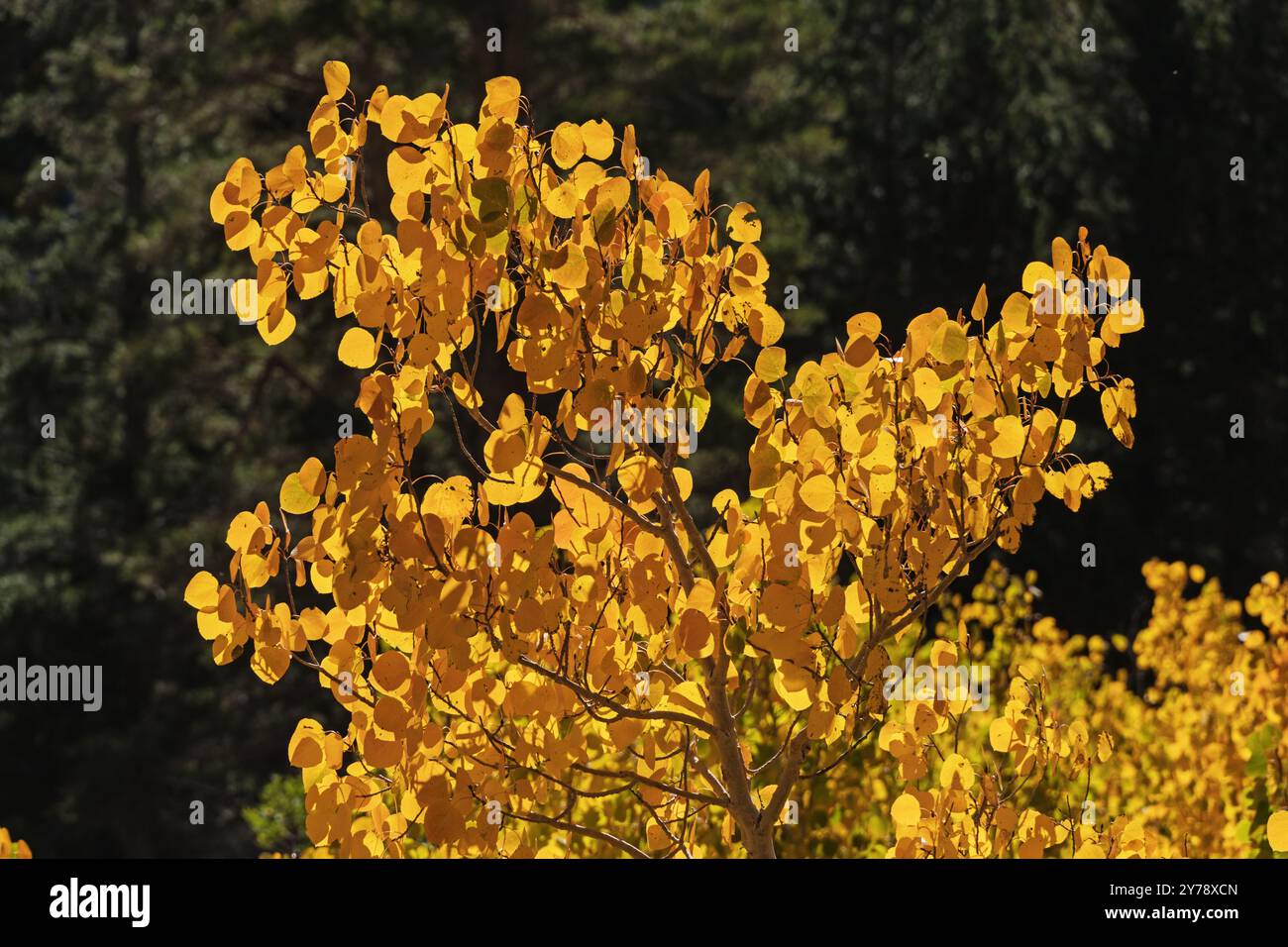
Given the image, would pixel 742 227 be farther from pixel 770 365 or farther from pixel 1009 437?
pixel 1009 437

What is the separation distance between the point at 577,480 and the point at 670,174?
10864mm

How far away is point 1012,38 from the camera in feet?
50.2

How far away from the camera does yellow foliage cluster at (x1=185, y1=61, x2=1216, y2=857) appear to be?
2.28 meters

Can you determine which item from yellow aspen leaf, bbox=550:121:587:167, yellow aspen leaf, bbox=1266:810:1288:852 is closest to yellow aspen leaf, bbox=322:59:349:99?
yellow aspen leaf, bbox=550:121:587:167

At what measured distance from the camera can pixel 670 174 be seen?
13.1 m

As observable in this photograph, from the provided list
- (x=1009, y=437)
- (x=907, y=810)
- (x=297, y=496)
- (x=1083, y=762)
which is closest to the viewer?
(x=297, y=496)

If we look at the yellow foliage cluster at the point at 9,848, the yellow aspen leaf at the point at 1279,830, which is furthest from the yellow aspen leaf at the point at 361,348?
the yellow foliage cluster at the point at 9,848

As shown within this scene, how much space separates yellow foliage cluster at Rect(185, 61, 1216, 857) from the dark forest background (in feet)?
33.5

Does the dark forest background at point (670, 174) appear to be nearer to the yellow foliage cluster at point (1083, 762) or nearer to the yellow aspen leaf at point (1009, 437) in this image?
the yellow foliage cluster at point (1083, 762)

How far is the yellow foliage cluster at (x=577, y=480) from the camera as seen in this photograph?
228 cm

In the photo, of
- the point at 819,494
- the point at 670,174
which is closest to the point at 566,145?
the point at 819,494

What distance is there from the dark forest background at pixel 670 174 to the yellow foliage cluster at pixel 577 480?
33.5 feet
